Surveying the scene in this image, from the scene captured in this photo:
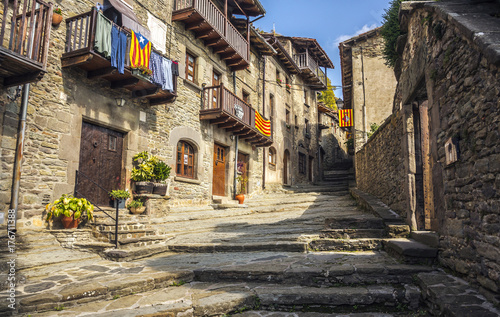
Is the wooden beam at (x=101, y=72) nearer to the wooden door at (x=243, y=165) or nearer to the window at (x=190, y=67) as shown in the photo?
the window at (x=190, y=67)

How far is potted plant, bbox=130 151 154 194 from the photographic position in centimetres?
856

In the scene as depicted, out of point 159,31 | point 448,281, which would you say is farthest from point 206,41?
point 448,281

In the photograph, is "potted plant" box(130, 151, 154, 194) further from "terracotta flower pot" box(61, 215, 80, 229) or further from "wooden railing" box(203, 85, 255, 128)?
"wooden railing" box(203, 85, 255, 128)

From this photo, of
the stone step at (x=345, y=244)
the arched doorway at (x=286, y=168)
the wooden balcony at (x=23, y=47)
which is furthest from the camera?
the arched doorway at (x=286, y=168)

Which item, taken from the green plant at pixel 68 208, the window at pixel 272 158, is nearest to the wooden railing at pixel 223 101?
the window at pixel 272 158

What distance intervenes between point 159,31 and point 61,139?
15.2ft

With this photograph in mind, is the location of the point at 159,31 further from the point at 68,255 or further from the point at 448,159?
the point at 448,159

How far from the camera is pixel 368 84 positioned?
14.9m

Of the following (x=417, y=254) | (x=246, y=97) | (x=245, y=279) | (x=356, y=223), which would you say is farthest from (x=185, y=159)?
(x=417, y=254)

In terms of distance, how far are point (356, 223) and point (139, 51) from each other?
6.12m

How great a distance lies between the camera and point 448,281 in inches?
135

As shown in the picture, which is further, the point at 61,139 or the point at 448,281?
the point at 61,139

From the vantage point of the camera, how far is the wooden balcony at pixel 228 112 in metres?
11.4

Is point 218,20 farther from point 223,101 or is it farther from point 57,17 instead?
point 57,17
